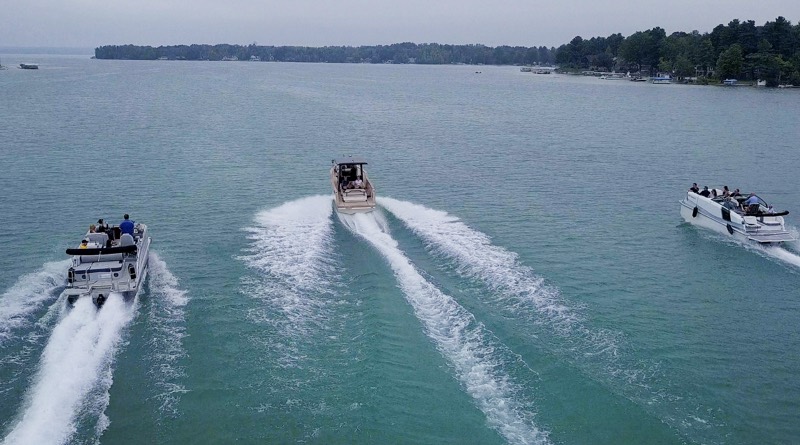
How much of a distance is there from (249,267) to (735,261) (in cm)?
2137

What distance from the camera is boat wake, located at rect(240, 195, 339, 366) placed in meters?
22.5

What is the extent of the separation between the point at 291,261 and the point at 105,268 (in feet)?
23.8

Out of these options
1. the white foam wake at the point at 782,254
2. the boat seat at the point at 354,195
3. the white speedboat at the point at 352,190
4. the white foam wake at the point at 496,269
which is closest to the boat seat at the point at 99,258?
the white speedboat at the point at 352,190

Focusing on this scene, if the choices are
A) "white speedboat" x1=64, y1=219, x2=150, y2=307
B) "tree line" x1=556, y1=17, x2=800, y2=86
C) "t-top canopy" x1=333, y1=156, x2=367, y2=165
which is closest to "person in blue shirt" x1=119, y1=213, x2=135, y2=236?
"white speedboat" x1=64, y1=219, x2=150, y2=307

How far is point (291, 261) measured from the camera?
2803cm

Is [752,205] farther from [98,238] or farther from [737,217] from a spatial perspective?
[98,238]

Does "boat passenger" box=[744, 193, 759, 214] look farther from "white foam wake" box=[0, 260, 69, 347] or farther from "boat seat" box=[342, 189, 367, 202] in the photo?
"white foam wake" box=[0, 260, 69, 347]

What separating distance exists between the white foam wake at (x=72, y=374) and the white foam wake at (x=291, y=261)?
4.82 metres

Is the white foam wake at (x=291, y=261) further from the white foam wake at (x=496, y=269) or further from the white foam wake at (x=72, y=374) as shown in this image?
the white foam wake at (x=72, y=374)

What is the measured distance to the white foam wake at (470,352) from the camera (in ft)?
55.7

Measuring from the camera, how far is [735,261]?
30.2 meters

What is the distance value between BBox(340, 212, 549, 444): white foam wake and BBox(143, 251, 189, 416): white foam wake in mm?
7757

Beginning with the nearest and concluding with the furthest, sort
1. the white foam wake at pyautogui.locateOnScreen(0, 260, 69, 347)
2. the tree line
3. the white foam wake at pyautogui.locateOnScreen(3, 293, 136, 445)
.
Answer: the white foam wake at pyautogui.locateOnScreen(3, 293, 136, 445) < the white foam wake at pyautogui.locateOnScreen(0, 260, 69, 347) < the tree line

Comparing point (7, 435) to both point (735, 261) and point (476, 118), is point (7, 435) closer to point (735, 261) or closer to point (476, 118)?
point (735, 261)
